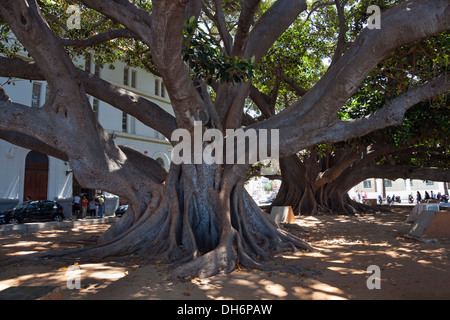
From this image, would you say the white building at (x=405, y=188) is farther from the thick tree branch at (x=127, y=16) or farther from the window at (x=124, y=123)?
the thick tree branch at (x=127, y=16)

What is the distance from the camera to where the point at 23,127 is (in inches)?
243

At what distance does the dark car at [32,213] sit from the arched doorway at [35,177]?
9.26ft

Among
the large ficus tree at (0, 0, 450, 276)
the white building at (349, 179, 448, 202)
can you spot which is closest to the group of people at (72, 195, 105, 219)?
the large ficus tree at (0, 0, 450, 276)

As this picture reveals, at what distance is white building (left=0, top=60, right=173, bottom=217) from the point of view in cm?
1694

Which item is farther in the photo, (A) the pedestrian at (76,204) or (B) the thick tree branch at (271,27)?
(A) the pedestrian at (76,204)

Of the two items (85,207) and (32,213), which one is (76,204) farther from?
(32,213)

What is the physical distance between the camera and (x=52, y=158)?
18.8m

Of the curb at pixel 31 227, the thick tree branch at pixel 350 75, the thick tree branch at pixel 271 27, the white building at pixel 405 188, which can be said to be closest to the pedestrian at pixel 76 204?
the curb at pixel 31 227

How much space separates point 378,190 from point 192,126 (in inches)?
1737

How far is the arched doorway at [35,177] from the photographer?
18.0 m

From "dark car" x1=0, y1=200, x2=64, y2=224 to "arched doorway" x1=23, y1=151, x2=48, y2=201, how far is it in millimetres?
2823

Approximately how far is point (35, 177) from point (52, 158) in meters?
1.32

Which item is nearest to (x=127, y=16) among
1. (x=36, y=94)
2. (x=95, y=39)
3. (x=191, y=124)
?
(x=191, y=124)
